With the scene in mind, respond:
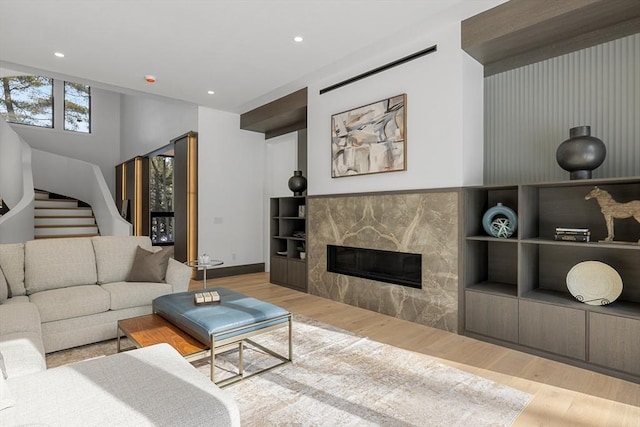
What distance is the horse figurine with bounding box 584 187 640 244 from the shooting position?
249 centimetres

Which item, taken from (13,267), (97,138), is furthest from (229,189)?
(97,138)

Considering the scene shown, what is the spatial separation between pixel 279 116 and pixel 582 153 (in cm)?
416

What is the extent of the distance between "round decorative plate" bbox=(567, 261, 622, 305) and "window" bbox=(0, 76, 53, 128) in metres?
11.6

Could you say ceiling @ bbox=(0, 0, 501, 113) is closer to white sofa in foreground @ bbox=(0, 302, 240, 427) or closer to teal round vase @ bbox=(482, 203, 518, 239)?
teal round vase @ bbox=(482, 203, 518, 239)

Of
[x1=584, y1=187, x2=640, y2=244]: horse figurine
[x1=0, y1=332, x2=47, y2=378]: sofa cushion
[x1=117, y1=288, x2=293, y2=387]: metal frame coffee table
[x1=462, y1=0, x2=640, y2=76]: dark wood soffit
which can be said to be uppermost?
[x1=462, y1=0, x2=640, y2=76]: dark wood soffit

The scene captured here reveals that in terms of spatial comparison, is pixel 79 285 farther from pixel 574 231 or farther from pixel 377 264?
pixel 574 231

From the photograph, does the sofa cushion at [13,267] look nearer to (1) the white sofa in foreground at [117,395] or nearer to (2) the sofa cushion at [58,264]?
(2) the sofa cushion at [58,264]

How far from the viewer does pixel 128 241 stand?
3.75 meters

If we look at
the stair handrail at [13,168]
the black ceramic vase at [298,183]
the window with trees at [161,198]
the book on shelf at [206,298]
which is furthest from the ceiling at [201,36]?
the window with trees at [161,198]

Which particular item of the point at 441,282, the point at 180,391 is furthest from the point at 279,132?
the point at 180,391

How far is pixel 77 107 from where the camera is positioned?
31.6 ft

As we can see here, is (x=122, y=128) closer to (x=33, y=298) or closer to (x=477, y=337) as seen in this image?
(x=33, y=298)

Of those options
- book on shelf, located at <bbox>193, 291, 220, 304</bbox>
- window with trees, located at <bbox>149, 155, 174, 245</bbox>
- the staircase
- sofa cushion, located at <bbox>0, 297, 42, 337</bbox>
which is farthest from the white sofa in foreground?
window with trees, located at <bbox>149, 155, 174, 245</bbox>

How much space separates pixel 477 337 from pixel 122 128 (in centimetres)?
1050
